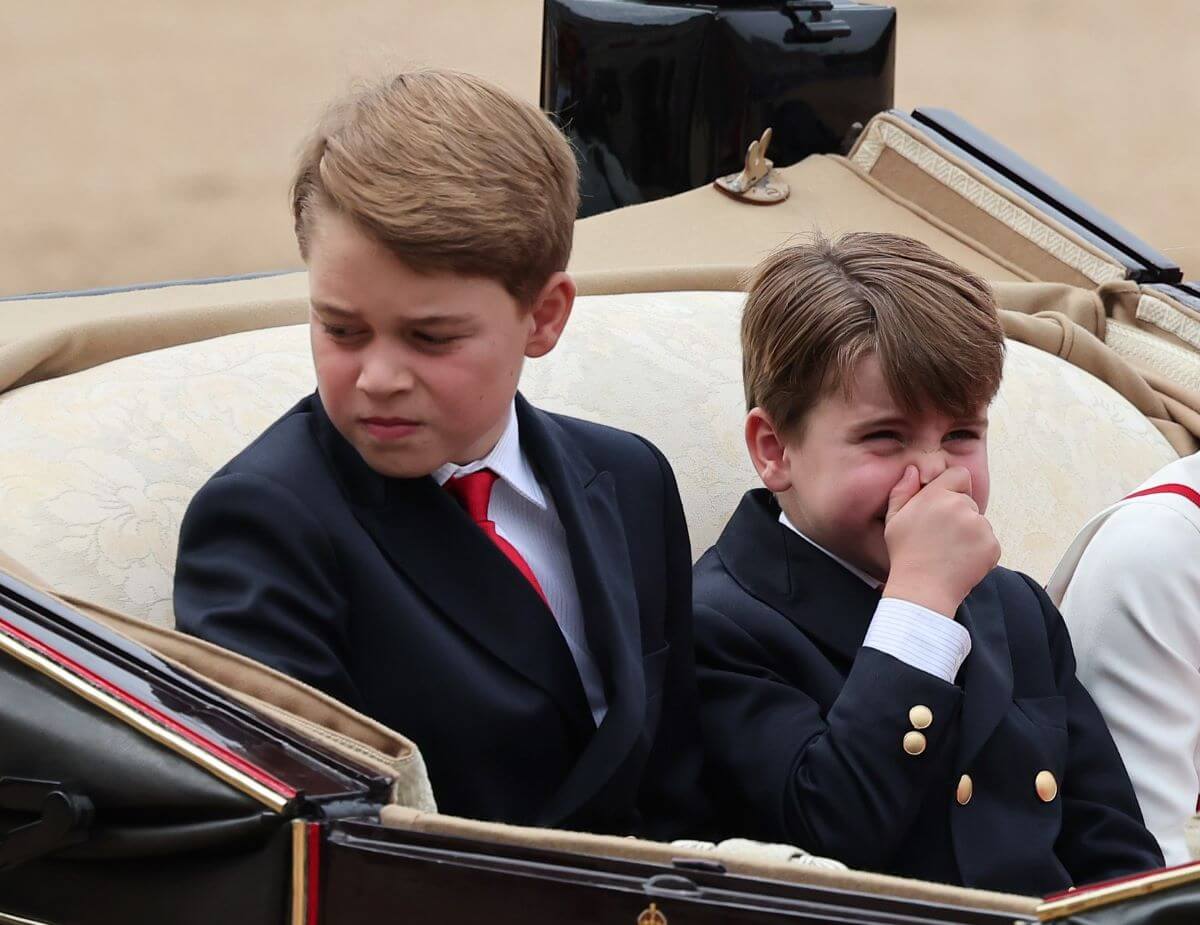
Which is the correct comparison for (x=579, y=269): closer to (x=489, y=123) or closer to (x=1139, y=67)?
(x=489, y=123)

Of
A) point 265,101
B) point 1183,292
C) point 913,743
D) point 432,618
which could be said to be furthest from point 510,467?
point 265,101

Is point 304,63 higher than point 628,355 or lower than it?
lower

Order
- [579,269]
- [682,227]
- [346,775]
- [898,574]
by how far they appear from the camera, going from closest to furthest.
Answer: [346,775] → [898,574] → [579,269] → [682,227]

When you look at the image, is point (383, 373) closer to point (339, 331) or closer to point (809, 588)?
point (339, 331)

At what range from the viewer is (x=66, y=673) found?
947 millimetres

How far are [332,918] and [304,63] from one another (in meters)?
7.45

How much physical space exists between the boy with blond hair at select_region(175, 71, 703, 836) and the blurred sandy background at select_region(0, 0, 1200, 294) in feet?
14.0

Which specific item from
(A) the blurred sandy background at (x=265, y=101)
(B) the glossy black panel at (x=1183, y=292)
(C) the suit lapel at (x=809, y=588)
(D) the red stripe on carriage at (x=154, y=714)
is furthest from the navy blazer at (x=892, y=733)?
(A) the blurred sandy background at (x=265, y=101)

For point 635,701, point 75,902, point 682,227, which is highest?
point 75,902

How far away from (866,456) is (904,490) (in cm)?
4

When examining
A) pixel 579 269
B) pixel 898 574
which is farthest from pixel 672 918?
pixel 579 269

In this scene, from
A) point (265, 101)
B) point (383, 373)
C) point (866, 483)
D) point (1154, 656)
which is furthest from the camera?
point (265, 101)

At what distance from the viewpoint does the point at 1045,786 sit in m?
1.38

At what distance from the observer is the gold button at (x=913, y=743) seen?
1.30 m
